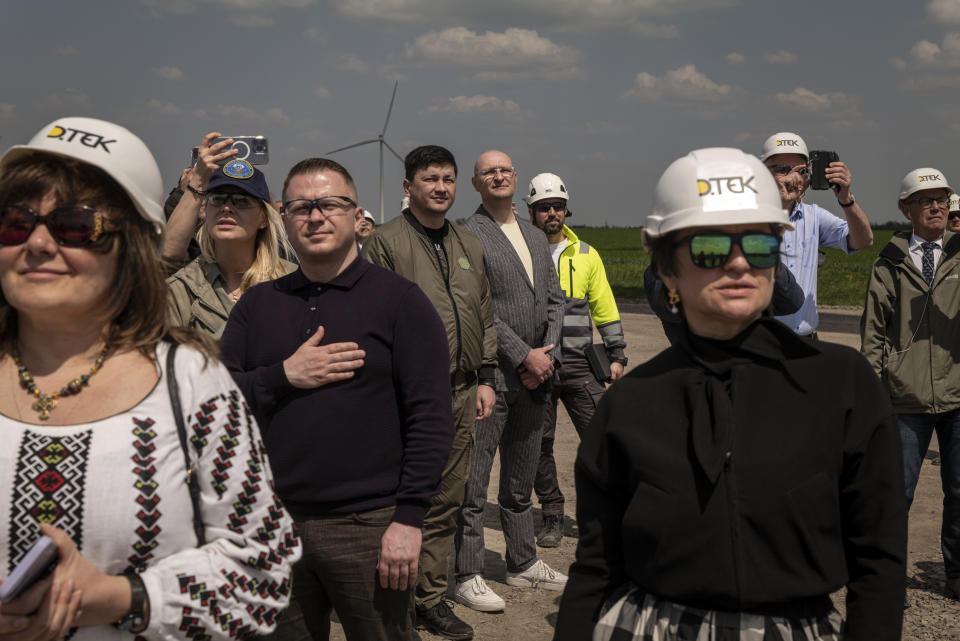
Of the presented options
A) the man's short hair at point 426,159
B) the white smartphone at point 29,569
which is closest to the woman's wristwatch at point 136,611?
the white smartphone at point 29,569

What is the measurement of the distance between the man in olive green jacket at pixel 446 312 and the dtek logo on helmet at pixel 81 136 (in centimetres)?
323

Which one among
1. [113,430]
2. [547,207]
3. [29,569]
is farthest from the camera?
[547,207]

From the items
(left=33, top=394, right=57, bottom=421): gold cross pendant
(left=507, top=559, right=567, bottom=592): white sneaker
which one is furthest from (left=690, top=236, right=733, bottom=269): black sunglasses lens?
(left=507, top=559, right=567, bottom=592): white sneaker

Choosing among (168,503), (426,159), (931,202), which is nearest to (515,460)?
(426,159)

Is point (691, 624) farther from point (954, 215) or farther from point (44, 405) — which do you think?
point (954, 215)

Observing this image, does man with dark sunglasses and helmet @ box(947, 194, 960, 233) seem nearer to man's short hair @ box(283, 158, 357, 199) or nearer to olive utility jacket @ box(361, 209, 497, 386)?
olive utility jacket @ box(361, 209, 497, 386)

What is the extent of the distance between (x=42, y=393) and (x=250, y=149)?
2921mm

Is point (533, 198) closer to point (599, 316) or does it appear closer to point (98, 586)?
point (599, 316)

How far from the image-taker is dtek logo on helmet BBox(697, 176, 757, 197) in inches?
84.3

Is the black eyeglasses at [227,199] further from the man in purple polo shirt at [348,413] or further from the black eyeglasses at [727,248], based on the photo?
the black eyeglasses at [727,248]

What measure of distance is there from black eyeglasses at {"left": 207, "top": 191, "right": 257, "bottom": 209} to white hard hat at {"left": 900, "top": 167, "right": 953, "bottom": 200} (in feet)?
14.2

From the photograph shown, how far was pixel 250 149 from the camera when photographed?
4582 mm

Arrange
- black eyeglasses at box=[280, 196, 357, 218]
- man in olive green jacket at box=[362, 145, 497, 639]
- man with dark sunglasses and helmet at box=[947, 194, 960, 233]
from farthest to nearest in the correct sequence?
man with dark sunglasses and helmet at box=[947, 194, 960, 233] < man in olive green jacket at box=[362, 145, 497, 639] < black eyeglasses at box=[280, 196, 357, 218]

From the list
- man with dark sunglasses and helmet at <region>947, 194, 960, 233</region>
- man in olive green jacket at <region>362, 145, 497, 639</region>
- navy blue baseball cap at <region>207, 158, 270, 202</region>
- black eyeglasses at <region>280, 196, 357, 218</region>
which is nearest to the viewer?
black eyeglasses at <region>280, 196, 357, 218</region>
